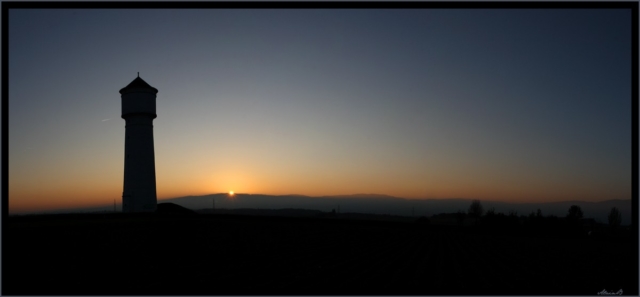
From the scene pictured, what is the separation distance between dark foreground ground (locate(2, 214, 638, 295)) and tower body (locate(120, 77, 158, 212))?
11.2m

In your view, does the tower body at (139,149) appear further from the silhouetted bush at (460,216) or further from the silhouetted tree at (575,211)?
the silhouetted tree at (575,211)

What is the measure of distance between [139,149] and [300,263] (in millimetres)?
23197

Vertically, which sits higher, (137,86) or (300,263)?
(137,86)

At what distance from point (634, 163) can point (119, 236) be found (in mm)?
16982

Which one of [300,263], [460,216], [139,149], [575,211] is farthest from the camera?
[460,216]

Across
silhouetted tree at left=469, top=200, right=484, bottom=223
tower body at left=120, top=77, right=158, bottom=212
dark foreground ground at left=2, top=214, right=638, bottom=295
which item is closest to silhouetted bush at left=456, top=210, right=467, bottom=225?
silhouetted tree at left=469, top=200, right=484, bottom=223

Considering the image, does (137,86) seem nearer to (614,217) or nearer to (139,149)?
(139,149)

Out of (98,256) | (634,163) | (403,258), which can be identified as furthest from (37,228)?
(634,163)

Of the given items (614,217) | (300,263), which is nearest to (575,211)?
(614,217)

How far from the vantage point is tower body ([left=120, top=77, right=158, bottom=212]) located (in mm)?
32406

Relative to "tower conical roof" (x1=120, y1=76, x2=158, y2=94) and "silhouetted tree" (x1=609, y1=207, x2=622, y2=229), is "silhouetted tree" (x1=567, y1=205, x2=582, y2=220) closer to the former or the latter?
"silhouetted tree" (x1=609, y1=207, x2=622, y2=229)

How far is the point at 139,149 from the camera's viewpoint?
32.7 m

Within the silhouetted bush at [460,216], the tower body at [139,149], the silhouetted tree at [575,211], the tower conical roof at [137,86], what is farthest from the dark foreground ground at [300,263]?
the silhouetted bush at [460,216]

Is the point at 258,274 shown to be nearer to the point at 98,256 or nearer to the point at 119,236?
the point at 98,256
